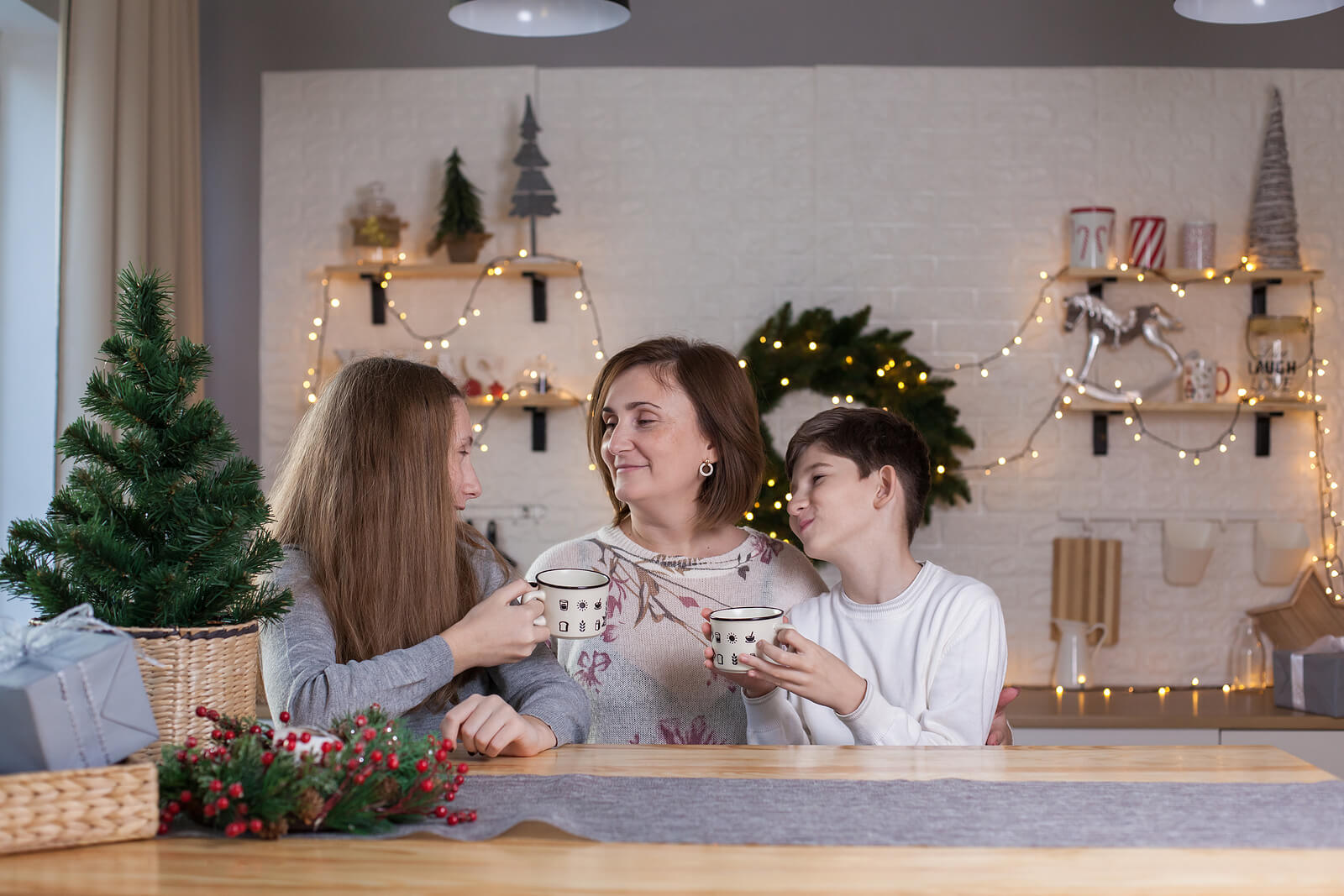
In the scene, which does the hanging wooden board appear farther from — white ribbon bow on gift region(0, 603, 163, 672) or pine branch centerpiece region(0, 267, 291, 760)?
white ribbon bow on gift region(0, 603, 163, 672)

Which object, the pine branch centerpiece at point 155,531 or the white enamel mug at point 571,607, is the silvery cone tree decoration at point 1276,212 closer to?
the white enamel mug at point 571,607

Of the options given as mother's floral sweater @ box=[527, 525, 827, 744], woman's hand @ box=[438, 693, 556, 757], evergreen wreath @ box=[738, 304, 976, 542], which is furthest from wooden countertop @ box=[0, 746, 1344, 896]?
evergreen wreath @ box=[738, 304, 976, 542]

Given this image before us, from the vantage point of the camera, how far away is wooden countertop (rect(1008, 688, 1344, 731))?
2893 millimetres

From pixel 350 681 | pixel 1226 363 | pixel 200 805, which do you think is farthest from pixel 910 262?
pixel 200 805

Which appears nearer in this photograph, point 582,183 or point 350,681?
point 350,681

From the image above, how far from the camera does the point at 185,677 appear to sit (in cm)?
99

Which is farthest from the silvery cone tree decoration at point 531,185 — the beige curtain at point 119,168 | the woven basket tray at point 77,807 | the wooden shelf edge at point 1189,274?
the woven basket tray at point 77,807

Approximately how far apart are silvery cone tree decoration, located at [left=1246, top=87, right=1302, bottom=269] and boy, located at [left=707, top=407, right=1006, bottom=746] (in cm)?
210

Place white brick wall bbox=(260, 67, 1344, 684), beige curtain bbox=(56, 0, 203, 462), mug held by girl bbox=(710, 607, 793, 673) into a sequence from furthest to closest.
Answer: white brick wall bbox=(260, 67, 1344, 684) < beige curtain bbox=(56, 0, 203, 462) < mug held by girl bbox=(710, 607, 793, 673)

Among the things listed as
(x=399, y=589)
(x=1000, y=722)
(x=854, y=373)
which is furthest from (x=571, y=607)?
(x=854, y=373)

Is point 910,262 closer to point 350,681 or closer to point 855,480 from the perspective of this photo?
point 855,480

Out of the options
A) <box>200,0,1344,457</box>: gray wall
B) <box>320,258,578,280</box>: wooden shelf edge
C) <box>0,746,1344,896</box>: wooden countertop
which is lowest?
<box>0,746,1344,896</box>: wooden countertop

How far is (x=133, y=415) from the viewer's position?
3.28 feet

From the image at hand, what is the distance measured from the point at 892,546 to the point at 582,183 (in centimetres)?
211
